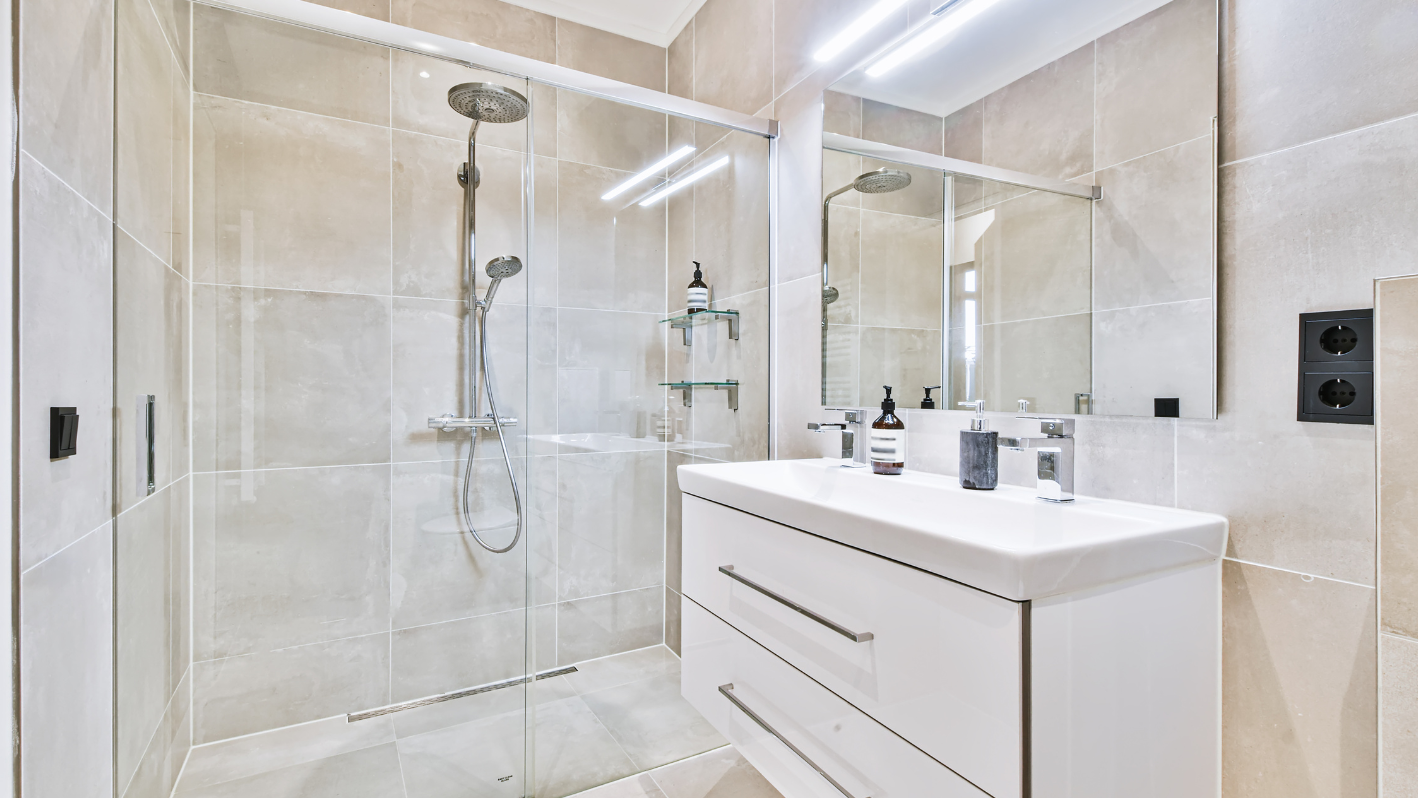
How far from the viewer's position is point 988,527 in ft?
3.64

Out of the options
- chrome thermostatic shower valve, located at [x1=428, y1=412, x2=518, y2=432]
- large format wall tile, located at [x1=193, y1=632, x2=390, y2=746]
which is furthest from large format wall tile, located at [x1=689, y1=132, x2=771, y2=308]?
large format wall tile, located at [x1=193, y1=632, x2=390, y2=746]

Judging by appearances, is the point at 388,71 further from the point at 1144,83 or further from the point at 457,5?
the point at 1144,83

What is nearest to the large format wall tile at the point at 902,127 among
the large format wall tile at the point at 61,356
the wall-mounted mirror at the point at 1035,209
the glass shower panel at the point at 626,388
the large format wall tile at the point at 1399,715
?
the wall-mounted mirror at the point at 1035,209

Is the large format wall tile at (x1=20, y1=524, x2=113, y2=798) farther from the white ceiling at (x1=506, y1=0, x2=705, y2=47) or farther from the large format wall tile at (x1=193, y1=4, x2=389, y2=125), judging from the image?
the white ceiling at (x1=506, y1=0, x2=705, y2=47)

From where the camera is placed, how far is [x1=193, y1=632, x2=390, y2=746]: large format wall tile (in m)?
1.45

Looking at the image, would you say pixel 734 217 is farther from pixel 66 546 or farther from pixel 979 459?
pixel 66 546

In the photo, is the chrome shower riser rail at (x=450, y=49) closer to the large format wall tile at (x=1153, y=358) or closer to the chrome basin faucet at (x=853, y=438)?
the chrome basin faucet at (x=853, y=438)

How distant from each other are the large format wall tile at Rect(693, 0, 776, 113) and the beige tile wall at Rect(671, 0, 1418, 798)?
1399 millimetres

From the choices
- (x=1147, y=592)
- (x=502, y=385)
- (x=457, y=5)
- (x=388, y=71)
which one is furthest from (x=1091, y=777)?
(x=457, y=5)

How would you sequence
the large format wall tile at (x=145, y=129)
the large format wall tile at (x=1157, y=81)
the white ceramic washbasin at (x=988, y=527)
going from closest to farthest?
the white ceramic washbasin at (x=988, y=527)
the large format wall tile at (x=1157, y=81)
the large format wall tile at (x=145, y=129)

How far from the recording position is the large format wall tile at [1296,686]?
80 cm

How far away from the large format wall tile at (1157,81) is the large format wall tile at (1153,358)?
27 centimetres

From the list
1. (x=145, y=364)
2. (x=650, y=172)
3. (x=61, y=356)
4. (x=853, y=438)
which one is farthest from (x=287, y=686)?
(x=650, y=172)

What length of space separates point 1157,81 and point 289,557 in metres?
2.04
